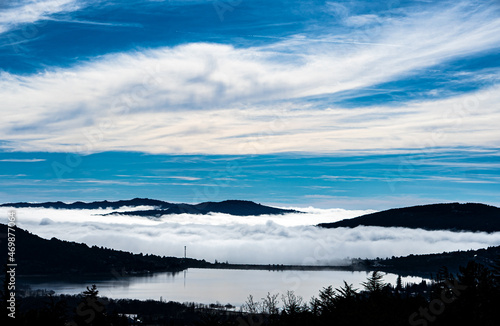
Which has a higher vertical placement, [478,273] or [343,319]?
[478,273]

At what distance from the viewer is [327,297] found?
47.3 metres

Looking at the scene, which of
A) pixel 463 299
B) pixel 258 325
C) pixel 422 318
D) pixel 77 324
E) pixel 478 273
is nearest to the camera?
pixel 422 318

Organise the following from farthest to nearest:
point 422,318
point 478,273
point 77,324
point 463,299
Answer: point 77,324, point 478,273, point 463,299, point 422,318

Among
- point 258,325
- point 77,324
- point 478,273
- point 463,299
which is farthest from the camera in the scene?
point 258,325

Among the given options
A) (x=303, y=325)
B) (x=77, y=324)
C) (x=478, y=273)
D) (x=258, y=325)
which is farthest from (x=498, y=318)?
(x=77, y=324)

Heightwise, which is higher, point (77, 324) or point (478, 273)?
point (478, 273)

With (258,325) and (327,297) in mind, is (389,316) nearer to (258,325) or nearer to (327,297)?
(327,297)

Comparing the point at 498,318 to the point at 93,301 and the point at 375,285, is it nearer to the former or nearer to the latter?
the point at 375,285

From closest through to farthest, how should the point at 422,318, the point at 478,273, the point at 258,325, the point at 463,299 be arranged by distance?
the point at 422,318 → the point at 463,299 → the point at 478,273 → the point at 258,325

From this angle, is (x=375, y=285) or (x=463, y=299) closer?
(x=463, y=299)

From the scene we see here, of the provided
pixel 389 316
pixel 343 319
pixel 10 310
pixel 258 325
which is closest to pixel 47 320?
pixel 10 310

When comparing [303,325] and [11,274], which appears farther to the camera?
[11,274]

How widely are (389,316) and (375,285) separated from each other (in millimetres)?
8374

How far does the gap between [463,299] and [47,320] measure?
3186cm
